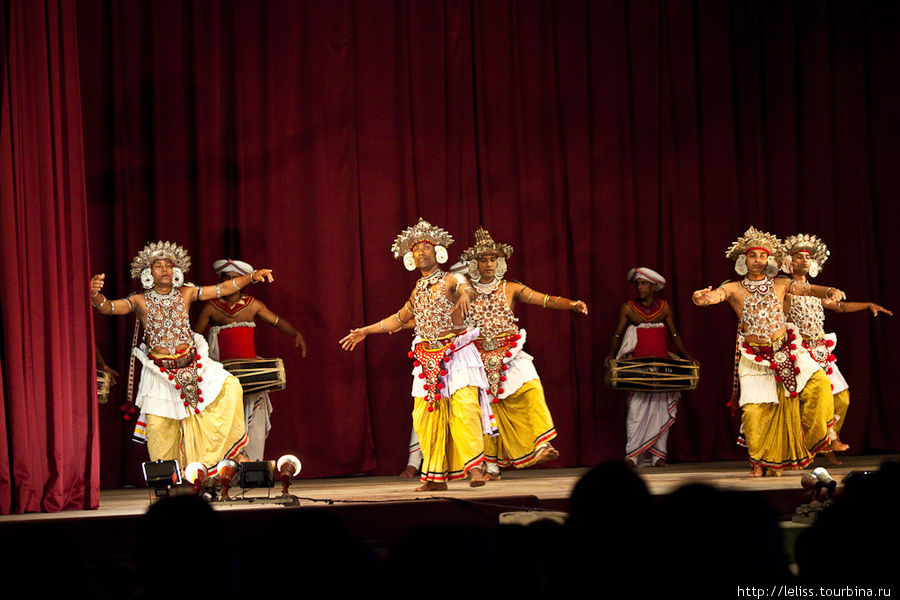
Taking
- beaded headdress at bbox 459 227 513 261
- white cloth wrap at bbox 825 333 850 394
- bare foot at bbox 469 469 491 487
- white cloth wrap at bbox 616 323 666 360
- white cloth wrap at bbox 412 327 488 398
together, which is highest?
beaded headdress at bbox 459 227 513 261

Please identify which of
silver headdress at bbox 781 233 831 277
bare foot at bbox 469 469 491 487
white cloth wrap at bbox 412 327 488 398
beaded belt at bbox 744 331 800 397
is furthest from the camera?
silver headdress at bbox 781 233 831 277

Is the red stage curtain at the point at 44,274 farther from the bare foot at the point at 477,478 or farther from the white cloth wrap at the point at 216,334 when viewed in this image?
the bare foot at the point at 477,478

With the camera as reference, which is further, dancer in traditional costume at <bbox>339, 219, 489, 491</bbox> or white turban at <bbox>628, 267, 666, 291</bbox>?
white turban at <bbox>628, 267, 666, 291</bbox>

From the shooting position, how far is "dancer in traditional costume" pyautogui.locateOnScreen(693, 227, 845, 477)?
7.02m

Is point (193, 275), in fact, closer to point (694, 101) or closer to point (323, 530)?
point (694, 101)

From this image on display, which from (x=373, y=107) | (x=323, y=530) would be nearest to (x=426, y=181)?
(x=373, y=107)

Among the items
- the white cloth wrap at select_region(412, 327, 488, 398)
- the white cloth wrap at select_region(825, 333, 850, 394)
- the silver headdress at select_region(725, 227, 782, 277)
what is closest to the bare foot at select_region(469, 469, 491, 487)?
the white cloth wrap at select_region(412, 327, 488, 398)

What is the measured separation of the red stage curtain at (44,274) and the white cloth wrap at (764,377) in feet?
14.2

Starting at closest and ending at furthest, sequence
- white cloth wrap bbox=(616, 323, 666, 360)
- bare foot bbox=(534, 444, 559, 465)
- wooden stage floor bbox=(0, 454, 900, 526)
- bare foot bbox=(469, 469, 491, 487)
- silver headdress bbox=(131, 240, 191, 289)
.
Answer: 1. wooden stage floor bbox=(0, 454, 900, 526)
2. bare foot bbox=(469, 469, 491, 487)
3. silver headdress bbox=(131, 240, 191, 289)
4. bare foot bbox=(534, 444, 559, 465)
5. white cloth wrap bbox=(616, 323, 666, 360)

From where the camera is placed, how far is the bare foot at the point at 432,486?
6595 millimetres

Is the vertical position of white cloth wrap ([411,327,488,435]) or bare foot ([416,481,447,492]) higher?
white cloth wrap ([411,327,488,435])

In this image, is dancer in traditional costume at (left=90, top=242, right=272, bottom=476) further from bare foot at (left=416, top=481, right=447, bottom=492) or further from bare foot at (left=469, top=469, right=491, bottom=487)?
bare foot at (left=469, top=469, right=491, bottom=487)

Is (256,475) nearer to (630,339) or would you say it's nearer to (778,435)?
(630,339)

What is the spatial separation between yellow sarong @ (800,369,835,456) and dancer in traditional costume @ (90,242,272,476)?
153 inches
